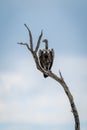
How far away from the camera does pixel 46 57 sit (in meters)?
27.3

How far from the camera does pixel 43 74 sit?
25781mm

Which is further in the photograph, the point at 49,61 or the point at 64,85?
the point at 49,61

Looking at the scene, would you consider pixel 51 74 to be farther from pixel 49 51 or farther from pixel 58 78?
pixel 49 51

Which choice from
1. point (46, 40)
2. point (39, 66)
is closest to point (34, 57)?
point (39, 66)

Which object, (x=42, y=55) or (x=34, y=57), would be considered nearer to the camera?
(x=34, y=57)

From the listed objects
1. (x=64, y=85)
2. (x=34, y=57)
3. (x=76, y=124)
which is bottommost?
(x=76, y=124)

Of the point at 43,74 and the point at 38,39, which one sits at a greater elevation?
the point at 38,39

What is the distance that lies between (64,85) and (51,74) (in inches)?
38.9

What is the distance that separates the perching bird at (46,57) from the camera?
87.9ft

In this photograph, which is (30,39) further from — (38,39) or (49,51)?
(49,51)

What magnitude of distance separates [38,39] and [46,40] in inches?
82.7

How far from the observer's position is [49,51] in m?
27.5

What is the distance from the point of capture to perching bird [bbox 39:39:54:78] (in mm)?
26798

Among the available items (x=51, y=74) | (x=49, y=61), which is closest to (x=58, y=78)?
(x=51, y=74)
